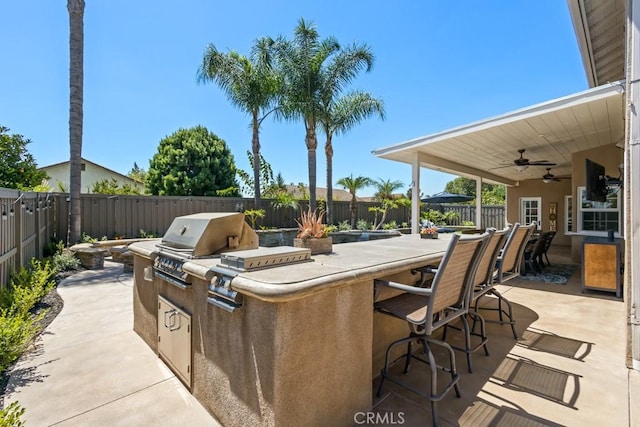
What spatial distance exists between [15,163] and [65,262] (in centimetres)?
243

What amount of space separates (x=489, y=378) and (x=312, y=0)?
1024 centimetres

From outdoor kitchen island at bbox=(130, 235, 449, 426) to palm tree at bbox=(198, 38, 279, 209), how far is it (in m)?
11.6

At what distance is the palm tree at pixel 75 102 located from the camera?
26.3 ft

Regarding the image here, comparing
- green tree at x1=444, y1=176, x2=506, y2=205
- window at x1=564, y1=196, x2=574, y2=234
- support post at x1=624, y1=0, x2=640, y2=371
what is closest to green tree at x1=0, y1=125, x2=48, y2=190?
support post at x1=624, y1=0, x2=640, y2=371

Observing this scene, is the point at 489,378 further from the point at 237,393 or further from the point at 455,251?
the point at 237,393

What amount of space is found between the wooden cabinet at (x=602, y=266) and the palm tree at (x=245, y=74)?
439 inches

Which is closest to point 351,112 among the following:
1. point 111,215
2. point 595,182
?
point 595,182

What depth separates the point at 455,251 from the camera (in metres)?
1.93

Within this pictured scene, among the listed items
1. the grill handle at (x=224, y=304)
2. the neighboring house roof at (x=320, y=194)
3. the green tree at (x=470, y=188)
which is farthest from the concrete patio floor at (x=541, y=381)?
the green tree at (x=470, y=188)

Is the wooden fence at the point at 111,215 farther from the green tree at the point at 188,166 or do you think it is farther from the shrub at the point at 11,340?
the green tree at the point at 188,166

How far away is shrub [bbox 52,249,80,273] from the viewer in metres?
6.81

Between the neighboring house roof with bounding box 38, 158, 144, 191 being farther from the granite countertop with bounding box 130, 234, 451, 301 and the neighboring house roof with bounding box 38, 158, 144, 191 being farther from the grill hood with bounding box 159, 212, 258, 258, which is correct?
the granite countertop with bounding box 130, 234, 451, 301

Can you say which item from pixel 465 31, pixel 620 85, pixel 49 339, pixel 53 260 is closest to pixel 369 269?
pixel 49 339

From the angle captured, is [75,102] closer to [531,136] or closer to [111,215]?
[111,215]
